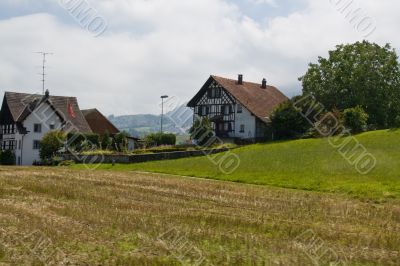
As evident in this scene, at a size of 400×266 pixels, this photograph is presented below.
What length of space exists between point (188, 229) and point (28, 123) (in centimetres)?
7596

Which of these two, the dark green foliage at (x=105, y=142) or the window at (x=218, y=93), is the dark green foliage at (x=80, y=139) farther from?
the window at (x=218, y=93)

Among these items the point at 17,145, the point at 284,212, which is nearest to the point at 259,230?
the point at 284,212

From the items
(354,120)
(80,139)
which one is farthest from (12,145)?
(354,120)

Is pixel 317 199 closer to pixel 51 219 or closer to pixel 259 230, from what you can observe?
pixel 259 230

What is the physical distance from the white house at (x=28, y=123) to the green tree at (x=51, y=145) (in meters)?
14.0

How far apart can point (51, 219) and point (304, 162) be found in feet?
103

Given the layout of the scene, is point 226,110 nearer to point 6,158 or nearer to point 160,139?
point 160,139

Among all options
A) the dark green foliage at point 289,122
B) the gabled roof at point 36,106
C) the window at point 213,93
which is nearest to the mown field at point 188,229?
the dark green foliage at point 289,122

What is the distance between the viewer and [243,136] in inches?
3292

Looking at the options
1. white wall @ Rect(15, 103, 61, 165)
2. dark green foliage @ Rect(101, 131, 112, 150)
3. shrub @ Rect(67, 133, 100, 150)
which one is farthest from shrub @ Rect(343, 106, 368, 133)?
white wall @ Rect(15, 103, 61, 165)

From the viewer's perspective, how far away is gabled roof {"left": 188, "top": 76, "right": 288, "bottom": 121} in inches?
3285

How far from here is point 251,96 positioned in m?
87.1

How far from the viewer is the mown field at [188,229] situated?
12.2 meters

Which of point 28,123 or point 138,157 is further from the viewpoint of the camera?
point 28,123
